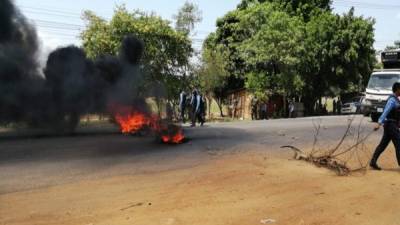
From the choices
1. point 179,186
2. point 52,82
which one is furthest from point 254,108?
point 179,186

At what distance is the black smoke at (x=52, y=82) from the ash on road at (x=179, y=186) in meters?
1.88

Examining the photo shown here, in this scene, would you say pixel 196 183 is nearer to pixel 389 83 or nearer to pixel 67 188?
pixel 67 188

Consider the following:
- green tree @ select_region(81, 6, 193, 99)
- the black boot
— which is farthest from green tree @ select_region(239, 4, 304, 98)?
the black boot

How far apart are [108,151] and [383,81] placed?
14.4 meters

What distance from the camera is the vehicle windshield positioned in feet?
69.9

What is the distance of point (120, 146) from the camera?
1225cm

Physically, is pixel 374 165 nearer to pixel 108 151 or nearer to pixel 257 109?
pixel 108 151

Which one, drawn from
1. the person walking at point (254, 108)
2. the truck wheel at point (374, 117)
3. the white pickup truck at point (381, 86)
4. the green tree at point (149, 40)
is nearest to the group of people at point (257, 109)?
the person walking at point (254, 108)

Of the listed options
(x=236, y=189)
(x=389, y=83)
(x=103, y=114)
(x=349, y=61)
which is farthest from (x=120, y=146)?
(x=349, y=61)

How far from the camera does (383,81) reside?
21625 millimetres

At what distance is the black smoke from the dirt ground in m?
6.41

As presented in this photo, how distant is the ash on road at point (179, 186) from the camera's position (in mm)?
6551

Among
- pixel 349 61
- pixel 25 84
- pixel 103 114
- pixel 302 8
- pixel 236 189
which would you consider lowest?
pixel 236 189

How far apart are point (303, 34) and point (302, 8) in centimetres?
565
